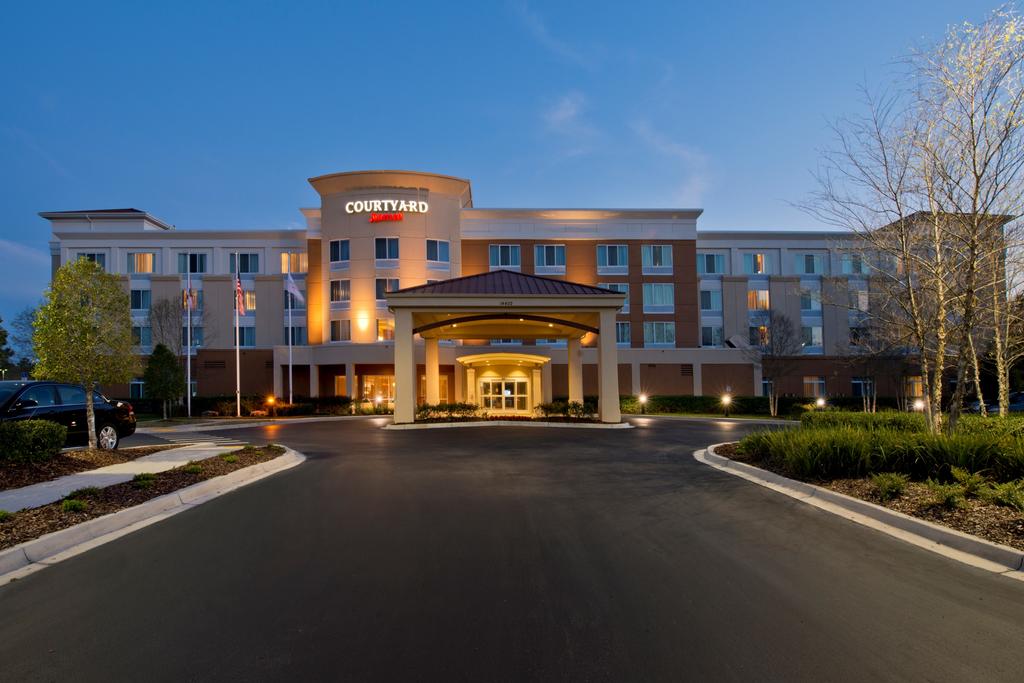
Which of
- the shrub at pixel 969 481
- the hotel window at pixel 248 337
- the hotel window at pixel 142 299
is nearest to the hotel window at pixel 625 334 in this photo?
the hotel window at pixel 248 337

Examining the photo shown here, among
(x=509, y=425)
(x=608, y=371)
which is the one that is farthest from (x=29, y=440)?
(x=608, y=371)

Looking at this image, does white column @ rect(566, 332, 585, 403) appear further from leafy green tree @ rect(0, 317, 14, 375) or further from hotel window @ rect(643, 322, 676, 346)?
leafy green tree @ rect(0, 317, 14, 375)

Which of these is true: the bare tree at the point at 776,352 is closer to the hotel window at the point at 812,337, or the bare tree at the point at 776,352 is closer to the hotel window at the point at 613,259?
the hotel window at the point at 812,337

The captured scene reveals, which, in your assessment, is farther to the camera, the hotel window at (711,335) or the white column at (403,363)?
the hotel window at (711,335)

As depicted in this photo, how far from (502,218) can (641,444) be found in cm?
3122

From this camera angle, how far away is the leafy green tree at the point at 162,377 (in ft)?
111

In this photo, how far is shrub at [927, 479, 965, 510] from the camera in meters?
7.53

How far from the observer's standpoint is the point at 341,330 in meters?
42.3

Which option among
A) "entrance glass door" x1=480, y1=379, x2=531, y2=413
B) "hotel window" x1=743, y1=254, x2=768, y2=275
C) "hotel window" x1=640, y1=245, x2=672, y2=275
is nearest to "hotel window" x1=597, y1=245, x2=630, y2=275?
"hotel window" x1=640, y1=245, x2=672, y2=275

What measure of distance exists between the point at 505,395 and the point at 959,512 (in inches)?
1217

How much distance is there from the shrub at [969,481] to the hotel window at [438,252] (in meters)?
36.8

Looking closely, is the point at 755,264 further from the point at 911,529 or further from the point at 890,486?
the point at 911,529

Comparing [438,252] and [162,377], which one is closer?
[162,377]

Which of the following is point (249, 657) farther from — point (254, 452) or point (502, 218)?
point (502, 218)
